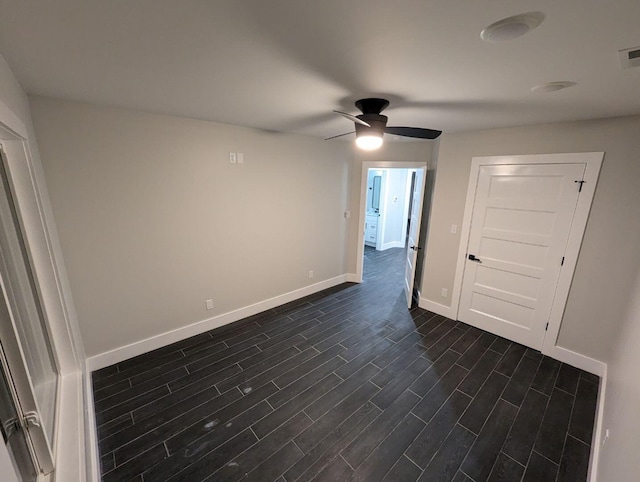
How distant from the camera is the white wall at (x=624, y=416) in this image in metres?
1.11

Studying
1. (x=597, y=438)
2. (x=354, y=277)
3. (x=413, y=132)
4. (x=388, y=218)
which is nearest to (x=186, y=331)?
(x=354, y=277)

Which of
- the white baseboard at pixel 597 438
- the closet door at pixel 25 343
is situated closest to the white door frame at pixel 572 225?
the white baseboard at pixel 597 438

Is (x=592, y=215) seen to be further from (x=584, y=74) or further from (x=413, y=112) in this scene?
(x=413, y=112)

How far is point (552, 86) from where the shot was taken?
1531 mm

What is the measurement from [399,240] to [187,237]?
19.2 feet

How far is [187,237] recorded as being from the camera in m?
2.73

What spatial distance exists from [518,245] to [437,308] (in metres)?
1.29

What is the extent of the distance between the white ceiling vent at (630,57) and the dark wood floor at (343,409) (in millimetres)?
2322

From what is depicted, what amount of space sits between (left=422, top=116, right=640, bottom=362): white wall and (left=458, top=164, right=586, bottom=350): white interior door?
0.16m

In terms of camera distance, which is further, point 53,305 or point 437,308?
point 437,308

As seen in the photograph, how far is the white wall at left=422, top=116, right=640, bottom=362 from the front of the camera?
218 cm

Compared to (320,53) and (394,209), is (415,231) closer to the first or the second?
(320,53)

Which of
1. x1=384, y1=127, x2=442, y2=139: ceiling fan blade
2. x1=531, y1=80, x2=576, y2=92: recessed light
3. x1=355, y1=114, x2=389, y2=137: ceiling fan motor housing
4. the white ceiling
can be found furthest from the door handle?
x1=355, y1=114, x2=389, y2=137: ceiling fan motor housing

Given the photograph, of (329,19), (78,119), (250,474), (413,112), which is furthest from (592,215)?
(78,119)
